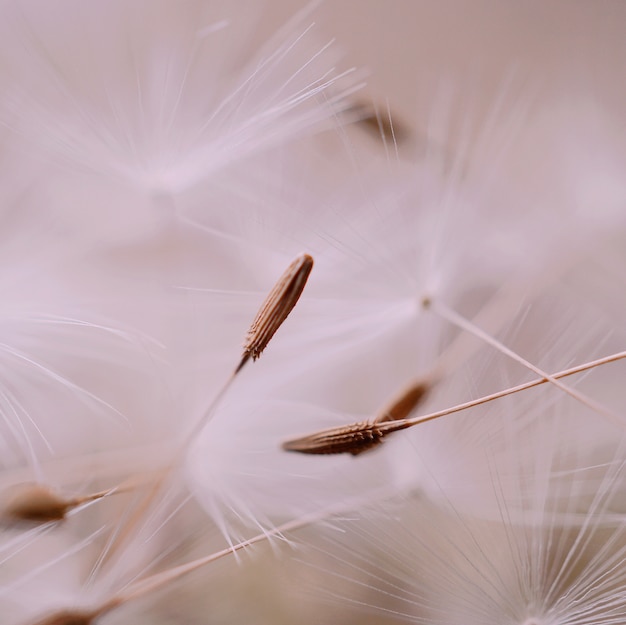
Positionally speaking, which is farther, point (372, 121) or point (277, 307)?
point (372, 121)

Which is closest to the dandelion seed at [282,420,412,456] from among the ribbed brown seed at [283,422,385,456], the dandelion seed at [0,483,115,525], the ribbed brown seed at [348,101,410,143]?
the ribbed brown seed at [283,422,385,456]

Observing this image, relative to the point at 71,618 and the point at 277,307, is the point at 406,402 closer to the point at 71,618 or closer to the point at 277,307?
the point at 277,307

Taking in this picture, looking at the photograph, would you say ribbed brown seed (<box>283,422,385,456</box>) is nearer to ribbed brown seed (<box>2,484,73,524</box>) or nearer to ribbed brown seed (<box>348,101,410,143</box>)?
ribbed brown seed (<box>2,484,73,524</box>)

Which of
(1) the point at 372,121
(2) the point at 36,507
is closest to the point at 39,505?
(2) the point at 36,507

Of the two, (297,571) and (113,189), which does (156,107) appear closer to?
(113,189)

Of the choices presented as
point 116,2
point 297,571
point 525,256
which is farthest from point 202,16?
point 297,571

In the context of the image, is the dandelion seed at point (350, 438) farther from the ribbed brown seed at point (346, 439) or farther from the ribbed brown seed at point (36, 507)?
the ribbed brown seed at point (36, 507)

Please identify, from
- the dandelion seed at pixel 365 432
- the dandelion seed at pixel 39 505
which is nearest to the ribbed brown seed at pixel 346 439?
the dandelion seed at pixel 365 432
